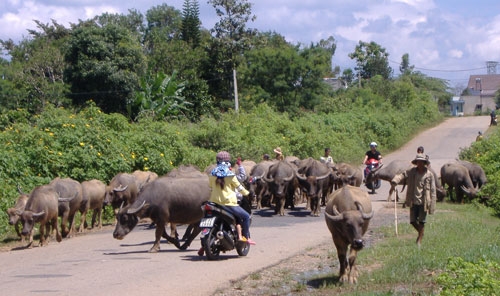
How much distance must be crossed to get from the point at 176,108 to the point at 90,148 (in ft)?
67.0

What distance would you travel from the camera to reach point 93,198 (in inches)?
789

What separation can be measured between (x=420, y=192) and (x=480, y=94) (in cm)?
10986

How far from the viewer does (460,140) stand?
56094mm

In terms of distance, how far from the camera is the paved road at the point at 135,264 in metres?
11.3

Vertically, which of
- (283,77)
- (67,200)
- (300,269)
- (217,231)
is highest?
(283,77)

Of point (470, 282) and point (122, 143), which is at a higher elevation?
point (122, 143)

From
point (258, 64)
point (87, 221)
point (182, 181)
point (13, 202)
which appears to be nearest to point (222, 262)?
point (182, 181)

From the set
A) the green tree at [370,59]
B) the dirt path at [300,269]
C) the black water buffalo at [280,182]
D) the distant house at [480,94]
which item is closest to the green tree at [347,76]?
the green tree at [370,59]

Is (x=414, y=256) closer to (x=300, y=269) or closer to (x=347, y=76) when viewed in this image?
(x=300, y=269)

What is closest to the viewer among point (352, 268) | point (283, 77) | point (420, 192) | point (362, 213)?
point (362, 213)

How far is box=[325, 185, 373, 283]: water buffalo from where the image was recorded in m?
11.2

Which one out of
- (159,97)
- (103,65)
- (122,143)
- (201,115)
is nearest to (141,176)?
(122,143)

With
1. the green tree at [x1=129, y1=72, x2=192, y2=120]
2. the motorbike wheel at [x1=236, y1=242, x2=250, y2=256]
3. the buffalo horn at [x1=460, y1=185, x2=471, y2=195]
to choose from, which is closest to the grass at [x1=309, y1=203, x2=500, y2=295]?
the motorbike wheel at [x1=236, y1=242, x2=250, y2=256]

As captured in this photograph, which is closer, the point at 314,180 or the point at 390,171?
the point at 314,180
